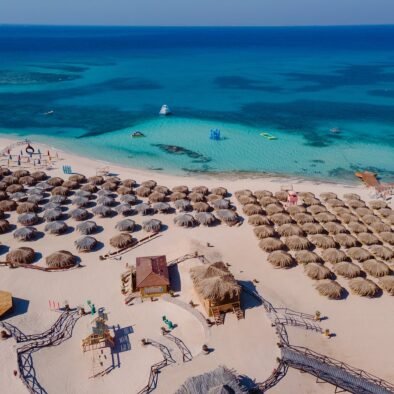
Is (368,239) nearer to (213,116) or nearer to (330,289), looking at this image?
(330,289)

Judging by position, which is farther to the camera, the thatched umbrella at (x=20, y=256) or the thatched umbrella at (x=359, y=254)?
the thatched umbrella at (x=359, y=254)

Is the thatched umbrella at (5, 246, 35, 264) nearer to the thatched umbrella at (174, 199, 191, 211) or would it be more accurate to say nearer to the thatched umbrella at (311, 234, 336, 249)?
the thatched umbrella at (174, 199, 191, 211)

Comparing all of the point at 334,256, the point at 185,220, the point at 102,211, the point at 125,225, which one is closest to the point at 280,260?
the point at 334,256

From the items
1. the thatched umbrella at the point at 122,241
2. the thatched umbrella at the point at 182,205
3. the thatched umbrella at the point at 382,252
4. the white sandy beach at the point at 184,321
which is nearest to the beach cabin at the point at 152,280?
the white sandy beach at the point at 184,321

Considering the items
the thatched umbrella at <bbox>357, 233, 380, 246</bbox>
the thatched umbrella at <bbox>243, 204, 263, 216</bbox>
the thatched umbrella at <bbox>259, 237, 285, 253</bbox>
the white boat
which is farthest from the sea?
the thatched umbrella at <bbox>259, 237, 285, 253</bbox>

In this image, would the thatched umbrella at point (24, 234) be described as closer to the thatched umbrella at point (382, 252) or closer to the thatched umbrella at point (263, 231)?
the thatched umbrella at point (263, 231)

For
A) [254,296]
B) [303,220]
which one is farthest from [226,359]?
[303,220]

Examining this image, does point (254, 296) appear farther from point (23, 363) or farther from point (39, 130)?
Result: point (39, 130)
